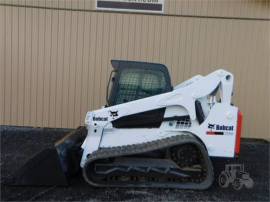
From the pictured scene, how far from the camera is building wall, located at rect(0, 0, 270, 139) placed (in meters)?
8.20

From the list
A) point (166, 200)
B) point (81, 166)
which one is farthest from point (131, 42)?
point (166, 200)

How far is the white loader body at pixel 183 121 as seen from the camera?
5.06 metres

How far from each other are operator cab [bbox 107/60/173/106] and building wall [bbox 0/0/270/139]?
2.93 metres

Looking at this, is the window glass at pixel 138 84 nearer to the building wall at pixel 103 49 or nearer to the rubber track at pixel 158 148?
the rubber track at pixel 158 148

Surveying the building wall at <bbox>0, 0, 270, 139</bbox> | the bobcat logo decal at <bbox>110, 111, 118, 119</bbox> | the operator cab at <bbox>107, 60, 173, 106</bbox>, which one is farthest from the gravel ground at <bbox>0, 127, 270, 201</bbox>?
the building wall at <bbox>0, 0, 270, 139</bbox>

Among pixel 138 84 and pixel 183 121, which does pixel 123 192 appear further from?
pixel 138 84

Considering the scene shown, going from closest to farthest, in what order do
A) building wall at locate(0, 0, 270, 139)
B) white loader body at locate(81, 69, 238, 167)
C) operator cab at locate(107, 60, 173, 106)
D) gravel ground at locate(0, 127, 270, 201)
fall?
gravel ground at locate(0, 127, 270, 201) < white loader body at locate(81, 69, 238, 167) < operator cab at locate(107, 60, 173, 106) < building wall at locate(0, 0, 270, 139)

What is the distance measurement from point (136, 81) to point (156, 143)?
104cm

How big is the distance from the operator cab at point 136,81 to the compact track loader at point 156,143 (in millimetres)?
81

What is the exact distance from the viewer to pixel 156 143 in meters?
4.91

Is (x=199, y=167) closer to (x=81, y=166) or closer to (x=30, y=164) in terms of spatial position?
(x=81, y=166)

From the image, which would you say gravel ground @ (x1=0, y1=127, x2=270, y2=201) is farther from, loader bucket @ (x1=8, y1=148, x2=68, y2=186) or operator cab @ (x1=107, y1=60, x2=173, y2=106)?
operator cab @ (x1=107, y1=60, x2=173, y2=106)

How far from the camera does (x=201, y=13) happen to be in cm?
818

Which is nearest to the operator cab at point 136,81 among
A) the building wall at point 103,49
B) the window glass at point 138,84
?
the window glass at point 138,84
